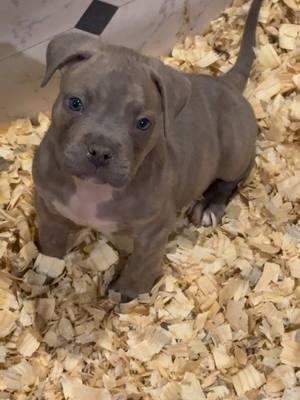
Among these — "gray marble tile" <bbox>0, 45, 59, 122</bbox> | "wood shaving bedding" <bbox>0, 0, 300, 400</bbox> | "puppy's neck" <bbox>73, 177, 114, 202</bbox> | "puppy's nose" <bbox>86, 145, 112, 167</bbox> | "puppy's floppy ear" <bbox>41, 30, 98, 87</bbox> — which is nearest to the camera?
"puppy's nose" <bbox>86, 145, 112, 167</bbox>

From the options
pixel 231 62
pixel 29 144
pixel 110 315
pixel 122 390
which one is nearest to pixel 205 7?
pixel 231 62

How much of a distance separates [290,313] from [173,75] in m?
0.88

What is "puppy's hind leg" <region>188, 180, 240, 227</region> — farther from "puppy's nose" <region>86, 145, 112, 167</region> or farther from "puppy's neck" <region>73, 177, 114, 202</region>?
"puppy's nose" <region>86, 145, 112, 167</region>

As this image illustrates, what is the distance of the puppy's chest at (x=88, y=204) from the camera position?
2.17 metres

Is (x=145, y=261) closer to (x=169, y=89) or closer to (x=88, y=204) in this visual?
(x=88, y=204)

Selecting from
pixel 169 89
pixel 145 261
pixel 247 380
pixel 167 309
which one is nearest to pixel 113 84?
pixel 169 89

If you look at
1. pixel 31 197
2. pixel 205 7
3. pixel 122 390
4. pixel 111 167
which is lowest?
pixel 122 390

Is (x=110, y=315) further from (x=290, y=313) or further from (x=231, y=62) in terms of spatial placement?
(x=231, y=62)

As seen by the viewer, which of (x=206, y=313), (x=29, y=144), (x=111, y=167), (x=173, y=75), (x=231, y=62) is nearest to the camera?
(x=111, y=167)

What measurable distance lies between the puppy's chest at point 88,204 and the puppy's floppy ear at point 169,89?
0.25 meters

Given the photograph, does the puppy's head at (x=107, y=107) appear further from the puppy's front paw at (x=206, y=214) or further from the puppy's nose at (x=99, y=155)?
the puppy's front paw at (x=206, y=214)

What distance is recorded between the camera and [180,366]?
2439 mm

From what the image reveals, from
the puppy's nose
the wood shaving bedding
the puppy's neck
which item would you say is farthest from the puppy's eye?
the wood shaving bedding

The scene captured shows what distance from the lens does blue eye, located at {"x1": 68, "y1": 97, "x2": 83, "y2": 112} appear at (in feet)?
6.34
